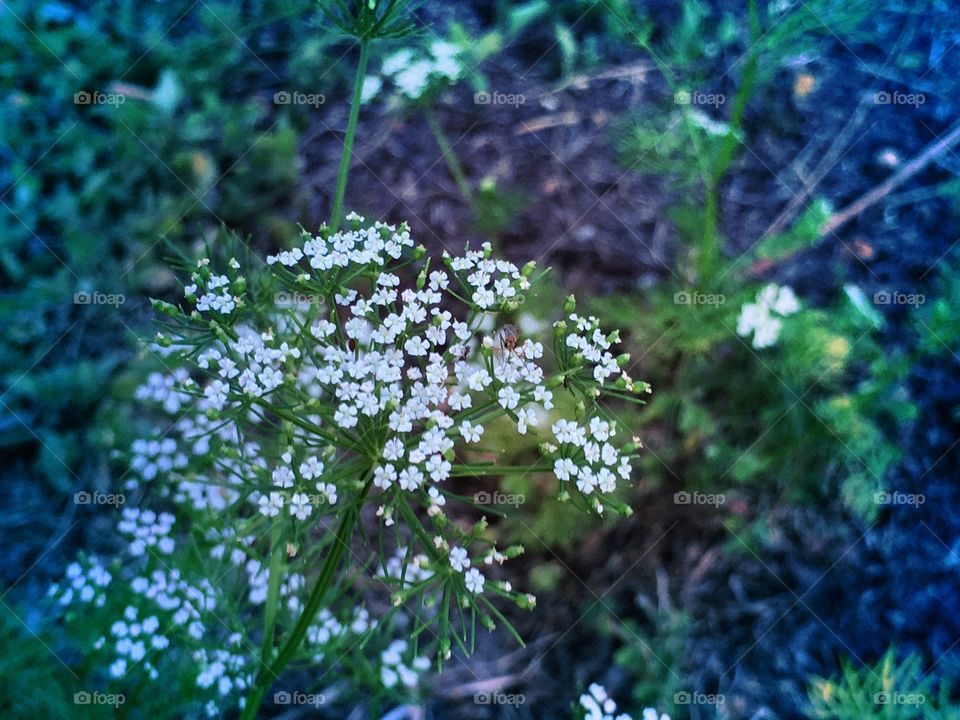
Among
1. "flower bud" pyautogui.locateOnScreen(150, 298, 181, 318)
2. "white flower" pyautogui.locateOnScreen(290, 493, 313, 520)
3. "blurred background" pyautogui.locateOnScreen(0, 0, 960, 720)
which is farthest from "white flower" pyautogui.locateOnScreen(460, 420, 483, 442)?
"blurred background" pyautogui.locateOnScreen(0, 0, 960, 720)

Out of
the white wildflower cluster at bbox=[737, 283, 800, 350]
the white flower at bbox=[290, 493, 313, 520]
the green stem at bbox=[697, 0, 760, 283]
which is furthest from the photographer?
the white wildflower cluster at bbox=[737, 283, 800, 350]

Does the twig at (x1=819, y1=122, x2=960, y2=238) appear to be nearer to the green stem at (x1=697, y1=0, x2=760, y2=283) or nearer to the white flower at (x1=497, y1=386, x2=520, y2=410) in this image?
the green stem at (x1=697, y1=0, x2=760, y2=283)

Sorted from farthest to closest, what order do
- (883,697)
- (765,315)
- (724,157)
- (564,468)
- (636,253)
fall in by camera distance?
(636,253), (765,315), (724,157), (883,697), (564,468)

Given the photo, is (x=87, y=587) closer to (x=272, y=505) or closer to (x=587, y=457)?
(x=272, y=505)

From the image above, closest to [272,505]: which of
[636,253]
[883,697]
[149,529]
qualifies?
[149,529]

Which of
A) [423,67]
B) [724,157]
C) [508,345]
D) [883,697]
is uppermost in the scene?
[423,67]

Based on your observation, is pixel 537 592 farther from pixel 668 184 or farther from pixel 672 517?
pixel 668 184
